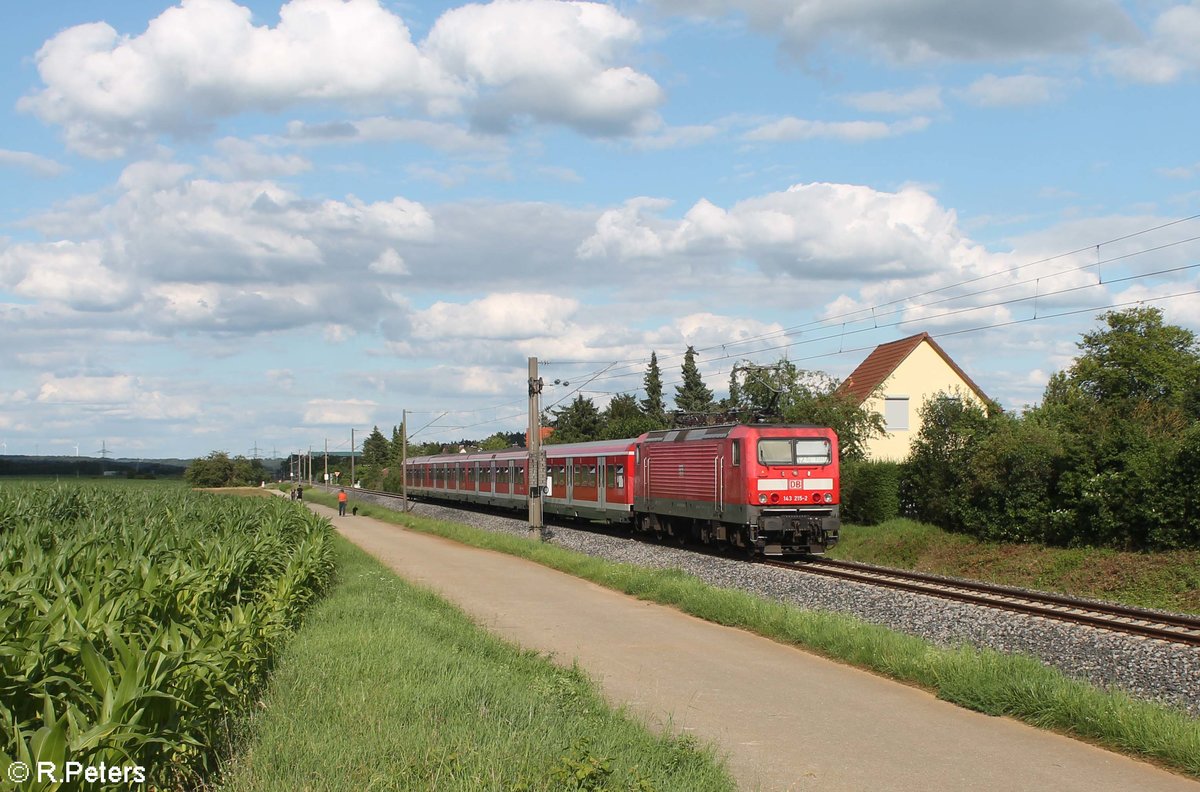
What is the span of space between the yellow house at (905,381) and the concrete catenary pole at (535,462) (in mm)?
25362

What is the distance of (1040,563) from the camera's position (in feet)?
76.7

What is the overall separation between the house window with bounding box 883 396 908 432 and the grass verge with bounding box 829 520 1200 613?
26.9 meters

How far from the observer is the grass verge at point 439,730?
5.73 meters

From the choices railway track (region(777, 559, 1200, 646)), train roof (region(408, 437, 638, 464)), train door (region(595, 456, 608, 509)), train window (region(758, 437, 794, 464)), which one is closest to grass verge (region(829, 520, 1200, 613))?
railway track (region(777, 559, 1200, 646))

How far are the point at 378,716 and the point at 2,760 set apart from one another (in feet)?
9.29

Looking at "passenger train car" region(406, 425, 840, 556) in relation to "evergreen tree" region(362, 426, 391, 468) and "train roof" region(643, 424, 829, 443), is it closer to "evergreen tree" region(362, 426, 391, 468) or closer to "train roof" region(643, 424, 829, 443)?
"train roof" region(643, 424, 829, 443)

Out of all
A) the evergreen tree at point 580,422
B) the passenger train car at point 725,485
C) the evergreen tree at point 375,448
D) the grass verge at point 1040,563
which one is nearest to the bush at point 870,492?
the grass verge at point 1040,563

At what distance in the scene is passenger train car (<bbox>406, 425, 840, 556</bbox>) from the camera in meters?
25.4

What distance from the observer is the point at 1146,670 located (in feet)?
→ 38.6

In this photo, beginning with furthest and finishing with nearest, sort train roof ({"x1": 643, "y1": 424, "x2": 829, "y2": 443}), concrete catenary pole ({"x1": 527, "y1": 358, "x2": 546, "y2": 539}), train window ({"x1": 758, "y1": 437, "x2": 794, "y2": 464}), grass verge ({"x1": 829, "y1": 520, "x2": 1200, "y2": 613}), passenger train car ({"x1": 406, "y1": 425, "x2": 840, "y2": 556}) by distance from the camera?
concrete catenary pole ({"x1": 527, "y1": 358, "x2": 546, "y2": 539}), train roof ({"x1": 643, "y1": 424, "x2": 829, "y2": 443}), train window ({"x1": 758, "y1": 437, "x2": 794, "y2": 464}), passenger train car ({"x1": 406, "y1": 425, "x2": 840, "y2": 556}), grass verge ({"x1": 829, "y1": 520, "x2": 1200, "y2": 613})

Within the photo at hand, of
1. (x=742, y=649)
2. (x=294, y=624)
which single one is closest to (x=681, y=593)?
(x=742, y=649)

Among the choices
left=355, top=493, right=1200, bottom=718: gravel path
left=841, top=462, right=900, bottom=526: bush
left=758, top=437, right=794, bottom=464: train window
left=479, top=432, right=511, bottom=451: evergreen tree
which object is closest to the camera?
left=355, top=493, right=1200, bottom=718: gravel path

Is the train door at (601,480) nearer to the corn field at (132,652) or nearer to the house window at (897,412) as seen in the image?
the corn field at (132,652)

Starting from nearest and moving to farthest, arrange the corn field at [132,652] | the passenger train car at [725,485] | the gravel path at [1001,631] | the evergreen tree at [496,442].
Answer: the corn field at [132,652]
the gravel path at [1001,631]
the passenger train car at [725,485]
the evergreen tree at [496,442]
